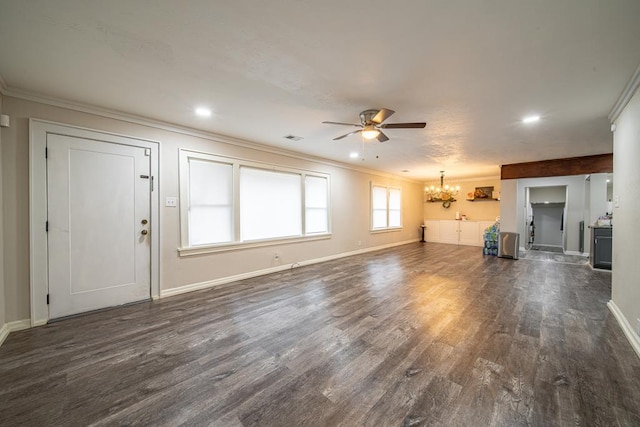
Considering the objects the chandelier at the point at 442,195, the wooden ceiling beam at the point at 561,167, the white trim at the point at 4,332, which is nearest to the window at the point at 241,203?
the white trim at the point at 4,332

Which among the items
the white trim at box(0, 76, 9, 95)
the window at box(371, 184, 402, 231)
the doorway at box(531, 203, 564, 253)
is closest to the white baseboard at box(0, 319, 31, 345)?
the white trim at box(0, 76, 9, 95)

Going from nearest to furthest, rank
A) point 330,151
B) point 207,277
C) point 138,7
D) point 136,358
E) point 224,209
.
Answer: point 138,7 < point 136,358 < point 207,277 < point 224,209 < point 330,151

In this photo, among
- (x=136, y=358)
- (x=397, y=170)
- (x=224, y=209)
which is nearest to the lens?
(x=136, y=358)

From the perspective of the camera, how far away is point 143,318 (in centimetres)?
294

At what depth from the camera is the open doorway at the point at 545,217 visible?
859 cm

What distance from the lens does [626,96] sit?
260 cm

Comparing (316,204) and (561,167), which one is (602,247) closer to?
(561,167)

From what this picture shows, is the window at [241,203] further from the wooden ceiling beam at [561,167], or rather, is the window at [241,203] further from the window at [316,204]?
the wooden ceiling beam at [561,167]

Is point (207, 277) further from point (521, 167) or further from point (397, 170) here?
point (521, 167)

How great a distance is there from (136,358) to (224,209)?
261 centimetres

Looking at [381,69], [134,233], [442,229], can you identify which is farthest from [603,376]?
[442,229]

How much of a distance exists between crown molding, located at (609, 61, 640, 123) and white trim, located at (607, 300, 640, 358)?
2.34 metres

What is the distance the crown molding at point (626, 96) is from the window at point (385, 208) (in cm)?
503

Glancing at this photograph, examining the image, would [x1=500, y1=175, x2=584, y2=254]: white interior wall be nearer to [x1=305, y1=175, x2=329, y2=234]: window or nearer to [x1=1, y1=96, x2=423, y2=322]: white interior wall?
[x1=1, y1=96, x2=423, y2=322]: white interior wall
